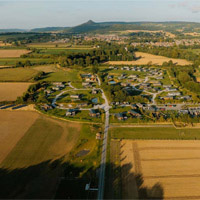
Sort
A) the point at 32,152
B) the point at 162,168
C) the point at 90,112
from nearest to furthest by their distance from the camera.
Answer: the point at 162,168 → the point at 32,152 → the point at 90,112

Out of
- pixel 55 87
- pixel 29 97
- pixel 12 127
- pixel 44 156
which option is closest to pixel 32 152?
pixel 44 156

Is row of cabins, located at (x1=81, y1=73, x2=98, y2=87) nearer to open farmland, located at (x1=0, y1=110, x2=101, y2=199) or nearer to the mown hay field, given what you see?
the mown hay field

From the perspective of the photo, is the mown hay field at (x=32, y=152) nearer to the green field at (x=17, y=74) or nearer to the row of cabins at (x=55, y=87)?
the row of cabins at (x=55, y=87)

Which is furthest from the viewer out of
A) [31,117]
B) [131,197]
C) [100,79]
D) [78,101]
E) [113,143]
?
[100,79]

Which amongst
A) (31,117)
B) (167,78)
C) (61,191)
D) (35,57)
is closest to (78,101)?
(31,117)

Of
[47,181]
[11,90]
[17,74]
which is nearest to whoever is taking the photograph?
[47,181]

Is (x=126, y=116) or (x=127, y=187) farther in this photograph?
(x=126, y=116)

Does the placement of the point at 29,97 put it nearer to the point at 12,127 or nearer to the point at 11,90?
the point at 11,90

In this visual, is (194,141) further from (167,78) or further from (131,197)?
(167,78)
